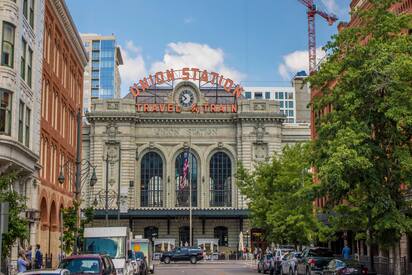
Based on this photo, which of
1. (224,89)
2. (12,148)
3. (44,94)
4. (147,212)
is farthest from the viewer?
(224,89)

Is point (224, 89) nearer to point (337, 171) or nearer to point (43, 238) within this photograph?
point (43, 238)

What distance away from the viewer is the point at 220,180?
88938 millimetres

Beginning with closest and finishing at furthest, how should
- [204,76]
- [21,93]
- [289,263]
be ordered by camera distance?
[21,93], [289,263], [204,76]

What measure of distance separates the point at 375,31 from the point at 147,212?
189 feet

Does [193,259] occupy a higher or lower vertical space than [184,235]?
lower

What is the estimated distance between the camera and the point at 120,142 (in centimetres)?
8669

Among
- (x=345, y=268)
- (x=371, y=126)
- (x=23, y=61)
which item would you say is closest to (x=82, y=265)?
(x=345, y=268)

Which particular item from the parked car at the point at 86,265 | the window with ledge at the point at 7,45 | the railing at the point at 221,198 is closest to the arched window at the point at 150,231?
the railing at the point at 221,198

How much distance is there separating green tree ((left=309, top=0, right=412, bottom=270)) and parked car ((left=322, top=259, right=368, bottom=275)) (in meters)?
1.38

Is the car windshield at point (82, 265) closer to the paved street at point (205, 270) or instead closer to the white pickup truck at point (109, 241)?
the white pickup truck at point (109, 241)

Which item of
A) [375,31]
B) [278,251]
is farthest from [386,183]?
[278,251]

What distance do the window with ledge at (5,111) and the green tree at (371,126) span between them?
582 inches

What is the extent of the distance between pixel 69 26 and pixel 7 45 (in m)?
20.1

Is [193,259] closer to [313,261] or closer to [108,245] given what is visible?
[313,261]
